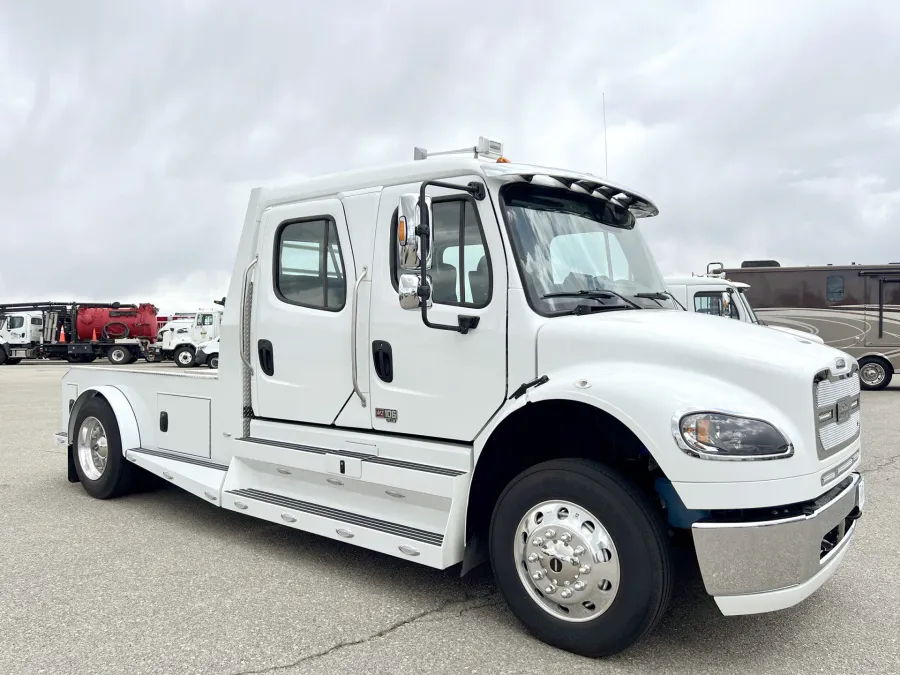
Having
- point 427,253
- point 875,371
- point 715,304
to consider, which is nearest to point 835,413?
point 427,253

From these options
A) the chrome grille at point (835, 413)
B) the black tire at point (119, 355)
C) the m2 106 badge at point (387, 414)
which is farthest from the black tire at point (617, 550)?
the black tire at point (119, 355)

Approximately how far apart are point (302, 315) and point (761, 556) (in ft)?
10.2

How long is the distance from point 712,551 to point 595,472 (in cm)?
60

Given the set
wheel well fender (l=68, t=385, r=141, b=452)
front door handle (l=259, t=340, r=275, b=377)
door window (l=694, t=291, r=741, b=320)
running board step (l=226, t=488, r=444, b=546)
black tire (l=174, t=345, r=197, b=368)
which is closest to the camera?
running board step (l=226, t=488, r=444, b=546)

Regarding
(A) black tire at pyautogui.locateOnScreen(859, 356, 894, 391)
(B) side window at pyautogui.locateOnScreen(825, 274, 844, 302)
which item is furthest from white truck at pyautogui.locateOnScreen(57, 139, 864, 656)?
(B) side window at pyautogui.locateOnScreen(825, 274, 844, 302)

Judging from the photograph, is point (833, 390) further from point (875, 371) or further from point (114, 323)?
point (114, 323)

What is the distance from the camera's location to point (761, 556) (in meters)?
3.15

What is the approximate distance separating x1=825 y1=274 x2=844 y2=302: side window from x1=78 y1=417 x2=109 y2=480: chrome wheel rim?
18.3m

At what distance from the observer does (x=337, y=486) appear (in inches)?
185

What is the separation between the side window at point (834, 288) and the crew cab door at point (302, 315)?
1791 centimetres

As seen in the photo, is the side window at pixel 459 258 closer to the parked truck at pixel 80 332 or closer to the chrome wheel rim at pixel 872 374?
the chrome wheel rim at pixel 872 374

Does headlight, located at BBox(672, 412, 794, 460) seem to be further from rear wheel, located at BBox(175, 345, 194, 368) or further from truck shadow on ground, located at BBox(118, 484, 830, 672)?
rear wheel, located at BBox(175, 345, 194, 368)

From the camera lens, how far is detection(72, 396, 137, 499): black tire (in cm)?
643

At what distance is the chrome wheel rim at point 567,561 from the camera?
339 cm
